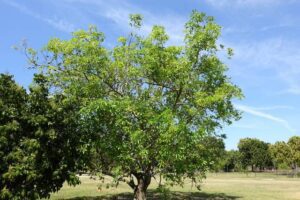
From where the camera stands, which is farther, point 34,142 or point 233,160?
point 233,160

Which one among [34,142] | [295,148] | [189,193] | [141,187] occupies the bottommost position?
[189,193]

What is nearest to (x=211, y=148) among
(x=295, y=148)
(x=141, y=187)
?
(x=141, y=187)

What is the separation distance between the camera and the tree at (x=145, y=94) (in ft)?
89.0

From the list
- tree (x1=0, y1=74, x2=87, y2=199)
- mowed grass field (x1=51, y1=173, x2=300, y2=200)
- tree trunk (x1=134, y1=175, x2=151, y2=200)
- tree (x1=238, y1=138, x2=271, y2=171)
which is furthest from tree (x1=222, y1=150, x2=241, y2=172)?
tree (x1=0, y1=74, x2=87, y2=199)

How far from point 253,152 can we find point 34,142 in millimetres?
136412

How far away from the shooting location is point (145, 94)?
30.6 metres

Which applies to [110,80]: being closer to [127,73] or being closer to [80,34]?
[127,73]

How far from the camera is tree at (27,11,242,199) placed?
27.1m

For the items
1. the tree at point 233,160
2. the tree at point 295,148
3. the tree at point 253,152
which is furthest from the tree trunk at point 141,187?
the tree at point 253,152

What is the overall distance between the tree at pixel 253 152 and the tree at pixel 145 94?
12596 centimetres

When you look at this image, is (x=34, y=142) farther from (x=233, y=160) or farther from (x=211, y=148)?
(x=233, y=160)

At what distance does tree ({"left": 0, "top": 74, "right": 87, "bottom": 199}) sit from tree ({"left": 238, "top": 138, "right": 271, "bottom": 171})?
13195 centimetres

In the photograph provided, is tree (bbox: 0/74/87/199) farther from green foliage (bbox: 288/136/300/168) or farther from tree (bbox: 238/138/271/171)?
tree (bbox: 238/138/271/171)

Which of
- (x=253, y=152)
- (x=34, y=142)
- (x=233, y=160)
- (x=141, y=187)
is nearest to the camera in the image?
(x=34, y=142)
